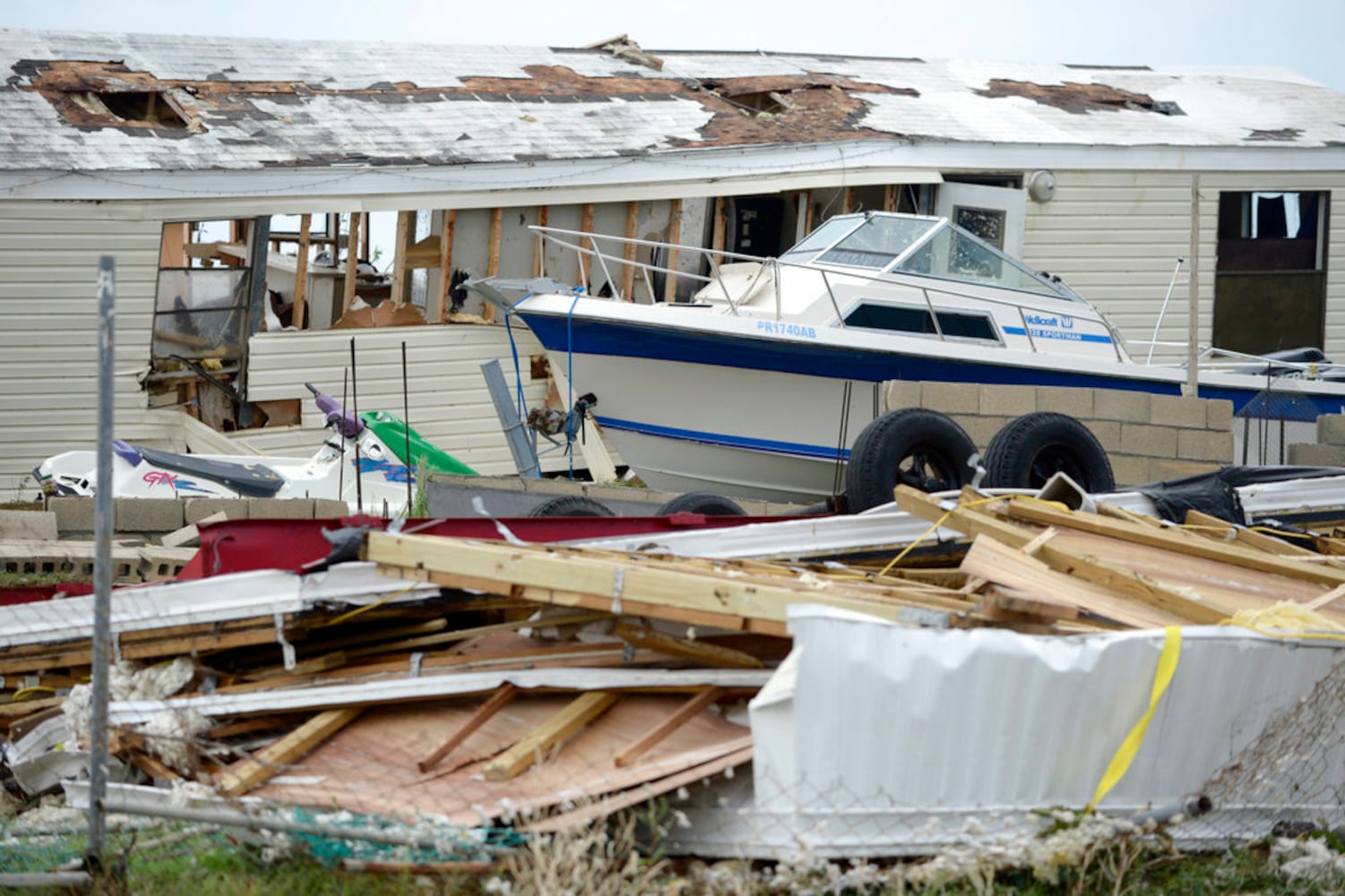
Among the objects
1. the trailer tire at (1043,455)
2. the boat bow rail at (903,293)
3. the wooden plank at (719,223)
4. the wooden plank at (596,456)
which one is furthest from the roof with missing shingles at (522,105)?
the trailer tire at (1043,455)

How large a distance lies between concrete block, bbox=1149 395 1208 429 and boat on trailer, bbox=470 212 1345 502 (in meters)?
Result: 1.65

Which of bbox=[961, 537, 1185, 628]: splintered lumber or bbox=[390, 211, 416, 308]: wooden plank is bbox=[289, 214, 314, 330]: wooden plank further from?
bbox=[961, 537, 1185, 628]: splintered lumber

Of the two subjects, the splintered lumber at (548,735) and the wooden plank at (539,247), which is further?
the wooden plank at (539,247)

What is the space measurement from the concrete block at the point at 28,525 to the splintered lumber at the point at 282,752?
5.14m

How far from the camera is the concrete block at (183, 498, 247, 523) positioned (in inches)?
428

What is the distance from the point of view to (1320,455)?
11977mm

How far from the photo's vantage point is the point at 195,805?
214 inches

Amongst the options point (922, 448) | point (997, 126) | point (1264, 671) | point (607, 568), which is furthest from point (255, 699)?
point (997, 126)

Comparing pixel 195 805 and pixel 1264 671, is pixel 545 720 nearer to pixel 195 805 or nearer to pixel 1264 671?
pixel 195 805

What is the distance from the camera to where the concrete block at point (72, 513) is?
10.7 meters

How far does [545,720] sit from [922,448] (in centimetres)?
436

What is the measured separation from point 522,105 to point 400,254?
250 centimetres

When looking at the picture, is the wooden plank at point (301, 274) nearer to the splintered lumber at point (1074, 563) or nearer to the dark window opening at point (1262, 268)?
the splintered lumber at point (1074, 563)

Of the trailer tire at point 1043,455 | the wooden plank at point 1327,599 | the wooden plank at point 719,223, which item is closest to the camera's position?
the wooden plank at point 1327,599
